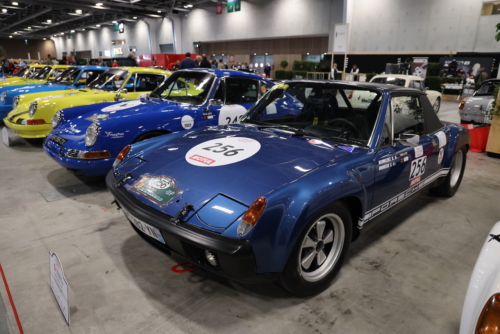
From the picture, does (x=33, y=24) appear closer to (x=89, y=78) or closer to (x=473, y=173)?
(x=89, y=78)

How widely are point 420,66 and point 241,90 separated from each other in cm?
1457

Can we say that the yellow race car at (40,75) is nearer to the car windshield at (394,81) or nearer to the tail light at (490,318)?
the car windshield at (394,81)

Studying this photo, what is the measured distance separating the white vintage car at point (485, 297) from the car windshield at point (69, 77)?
8692mm

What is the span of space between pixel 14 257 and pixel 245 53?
28.0m

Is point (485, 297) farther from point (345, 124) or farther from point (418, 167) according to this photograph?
point (418, 167)

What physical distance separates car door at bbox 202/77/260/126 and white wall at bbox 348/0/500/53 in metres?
17.2

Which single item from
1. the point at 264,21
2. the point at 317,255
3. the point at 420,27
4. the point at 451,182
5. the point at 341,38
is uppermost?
the point at 264,21

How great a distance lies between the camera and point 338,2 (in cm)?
2125

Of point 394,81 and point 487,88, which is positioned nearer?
point 487,88

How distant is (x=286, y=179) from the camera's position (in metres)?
1.98

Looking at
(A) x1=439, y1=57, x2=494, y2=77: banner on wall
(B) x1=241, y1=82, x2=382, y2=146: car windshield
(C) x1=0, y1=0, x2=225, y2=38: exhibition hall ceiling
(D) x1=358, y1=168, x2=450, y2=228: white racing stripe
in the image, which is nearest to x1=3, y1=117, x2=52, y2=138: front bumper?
(B) x1=241, y1=82, x2=382, y2=146: car windshield

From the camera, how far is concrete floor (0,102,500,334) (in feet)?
6.63

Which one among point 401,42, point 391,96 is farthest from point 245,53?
point 391,96

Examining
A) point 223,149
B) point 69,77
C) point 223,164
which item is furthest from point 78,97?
Result: point 223,164
